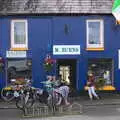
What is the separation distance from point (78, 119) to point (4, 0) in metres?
12.2

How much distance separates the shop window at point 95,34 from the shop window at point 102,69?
84 centimetres

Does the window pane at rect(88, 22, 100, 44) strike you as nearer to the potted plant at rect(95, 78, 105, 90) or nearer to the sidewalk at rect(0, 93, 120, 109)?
the potted plant at rect(95, 78, 105, 90)

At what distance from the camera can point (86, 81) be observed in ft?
86.6

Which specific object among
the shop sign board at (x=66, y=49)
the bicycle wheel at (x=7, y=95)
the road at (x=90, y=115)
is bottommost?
the road at (x=90, y=115)

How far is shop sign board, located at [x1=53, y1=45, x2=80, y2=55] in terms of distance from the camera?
1037 inches

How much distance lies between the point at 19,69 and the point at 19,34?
1852 millimetres

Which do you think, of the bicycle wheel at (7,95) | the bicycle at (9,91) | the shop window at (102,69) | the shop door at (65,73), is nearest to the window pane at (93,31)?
the shop window at (102,69)

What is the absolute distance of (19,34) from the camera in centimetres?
2695

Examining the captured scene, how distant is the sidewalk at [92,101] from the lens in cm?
2336

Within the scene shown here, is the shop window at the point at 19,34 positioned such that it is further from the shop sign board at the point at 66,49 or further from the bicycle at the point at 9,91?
the bicycle at the point at 9,91

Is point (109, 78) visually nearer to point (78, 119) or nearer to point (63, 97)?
point (63, 97)

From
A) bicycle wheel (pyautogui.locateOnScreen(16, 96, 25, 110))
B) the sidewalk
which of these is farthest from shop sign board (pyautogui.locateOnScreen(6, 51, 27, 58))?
bicycle wheel (pyautogui.locateOnScreen(16, 96, 25, 110))

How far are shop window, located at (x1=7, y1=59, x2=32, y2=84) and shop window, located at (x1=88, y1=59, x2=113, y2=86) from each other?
10.5 ft

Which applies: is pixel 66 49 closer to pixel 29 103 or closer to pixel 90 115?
pixel 29 103
